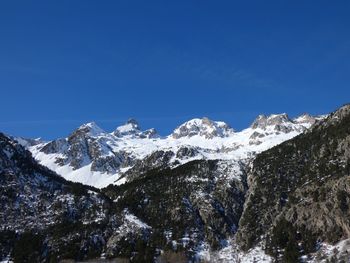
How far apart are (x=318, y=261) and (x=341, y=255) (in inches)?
377

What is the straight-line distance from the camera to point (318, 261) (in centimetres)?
19838

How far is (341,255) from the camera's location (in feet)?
634
